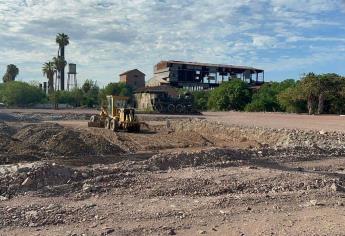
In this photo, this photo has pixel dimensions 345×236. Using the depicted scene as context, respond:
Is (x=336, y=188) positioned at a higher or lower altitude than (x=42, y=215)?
higher

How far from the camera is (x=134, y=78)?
136m

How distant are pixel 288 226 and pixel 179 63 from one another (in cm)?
11116

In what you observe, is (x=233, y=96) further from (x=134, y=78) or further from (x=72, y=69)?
(x=72, y=69)

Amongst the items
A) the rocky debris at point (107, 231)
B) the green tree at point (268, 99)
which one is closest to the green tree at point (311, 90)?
the green tree at point (268, 99)

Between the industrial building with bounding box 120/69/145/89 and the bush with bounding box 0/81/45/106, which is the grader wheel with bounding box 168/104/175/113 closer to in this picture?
the bush with bounding box 0/81/45/106

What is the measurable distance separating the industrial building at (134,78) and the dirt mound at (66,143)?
105243 millimetres

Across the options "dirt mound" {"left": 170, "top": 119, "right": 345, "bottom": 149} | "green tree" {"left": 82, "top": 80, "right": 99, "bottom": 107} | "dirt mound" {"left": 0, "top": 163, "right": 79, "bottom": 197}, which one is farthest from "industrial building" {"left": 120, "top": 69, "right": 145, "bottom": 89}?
"dirt mound" {"left": 0, "top": 163, "right": 79, "bottom": 197}

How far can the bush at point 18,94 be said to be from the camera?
105062mm

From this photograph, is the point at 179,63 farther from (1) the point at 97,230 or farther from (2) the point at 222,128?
(1) the point at 97,230

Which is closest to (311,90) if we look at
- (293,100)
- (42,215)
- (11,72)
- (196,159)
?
(293,100)

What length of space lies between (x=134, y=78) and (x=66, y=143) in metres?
112

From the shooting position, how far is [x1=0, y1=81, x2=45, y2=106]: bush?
105062mm

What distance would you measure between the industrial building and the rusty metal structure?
1091 centimetres

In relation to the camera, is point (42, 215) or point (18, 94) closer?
point (42, 215)
